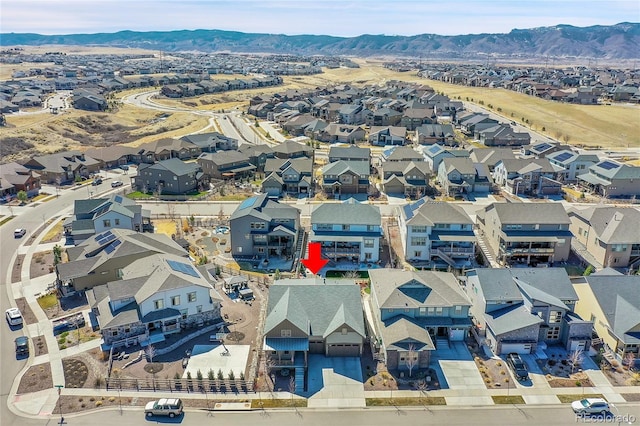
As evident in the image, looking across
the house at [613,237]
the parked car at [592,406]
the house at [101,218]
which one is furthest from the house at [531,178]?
the house at [101,218]

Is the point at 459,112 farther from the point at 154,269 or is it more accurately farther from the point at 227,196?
the point at 154,269

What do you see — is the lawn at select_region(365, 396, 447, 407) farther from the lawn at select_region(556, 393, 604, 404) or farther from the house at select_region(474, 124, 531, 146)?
the house at select_region(474, 124, 531, 146)

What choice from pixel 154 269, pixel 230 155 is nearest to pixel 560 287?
pixel 154 269

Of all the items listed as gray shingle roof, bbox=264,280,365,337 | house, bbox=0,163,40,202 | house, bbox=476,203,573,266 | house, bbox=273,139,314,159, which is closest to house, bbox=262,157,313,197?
house, bbox=273,139,314,159

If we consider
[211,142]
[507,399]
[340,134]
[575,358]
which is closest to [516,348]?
[575,358]

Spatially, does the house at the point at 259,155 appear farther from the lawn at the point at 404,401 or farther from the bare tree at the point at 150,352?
the lawn at the point at 404,401

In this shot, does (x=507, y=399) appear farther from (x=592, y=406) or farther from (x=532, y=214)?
(x=532, y=214)
